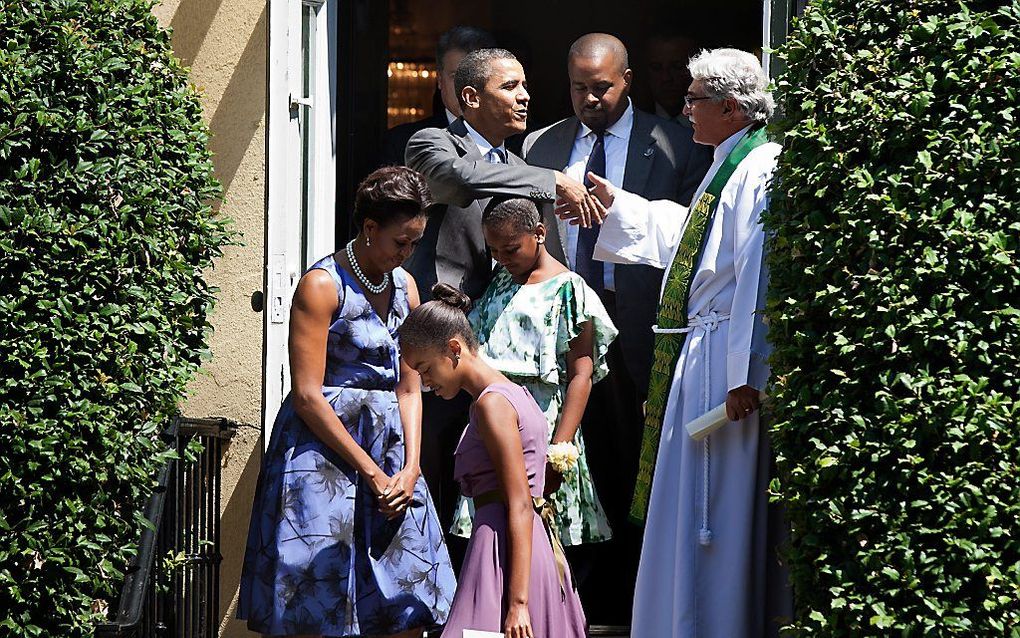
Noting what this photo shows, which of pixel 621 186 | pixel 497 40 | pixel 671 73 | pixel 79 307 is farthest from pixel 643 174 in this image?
pixel 79 307

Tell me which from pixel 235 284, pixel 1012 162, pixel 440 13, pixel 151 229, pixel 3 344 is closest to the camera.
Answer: pixel 1012 162

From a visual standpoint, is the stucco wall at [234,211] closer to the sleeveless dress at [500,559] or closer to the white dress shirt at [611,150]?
the white dress shirt at [611,150]

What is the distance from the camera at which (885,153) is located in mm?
4508

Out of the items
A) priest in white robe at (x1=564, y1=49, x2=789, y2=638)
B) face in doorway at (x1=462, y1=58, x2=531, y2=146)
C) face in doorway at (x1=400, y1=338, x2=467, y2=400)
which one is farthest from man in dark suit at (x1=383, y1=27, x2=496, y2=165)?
face in doorway at (x1=400, y1=338, x2=467, y2=400)

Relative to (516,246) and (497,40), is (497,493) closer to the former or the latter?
(516,246)

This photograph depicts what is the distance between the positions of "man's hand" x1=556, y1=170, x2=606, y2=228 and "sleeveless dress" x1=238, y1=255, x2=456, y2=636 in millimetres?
1169

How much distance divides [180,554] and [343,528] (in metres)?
0.92

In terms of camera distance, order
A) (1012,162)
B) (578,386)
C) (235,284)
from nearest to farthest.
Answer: (1012,162) < (578,386) < (235,284)

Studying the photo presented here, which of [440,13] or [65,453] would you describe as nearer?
[65,453]

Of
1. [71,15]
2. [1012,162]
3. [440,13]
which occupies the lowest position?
[1012,162]

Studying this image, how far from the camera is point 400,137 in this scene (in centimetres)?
745

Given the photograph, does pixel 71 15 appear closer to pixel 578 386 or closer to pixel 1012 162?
pixel 578 386

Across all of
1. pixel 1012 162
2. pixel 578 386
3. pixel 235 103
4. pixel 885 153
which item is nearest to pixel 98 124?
pixel 235 103

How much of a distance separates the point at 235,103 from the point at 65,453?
2114 mm
